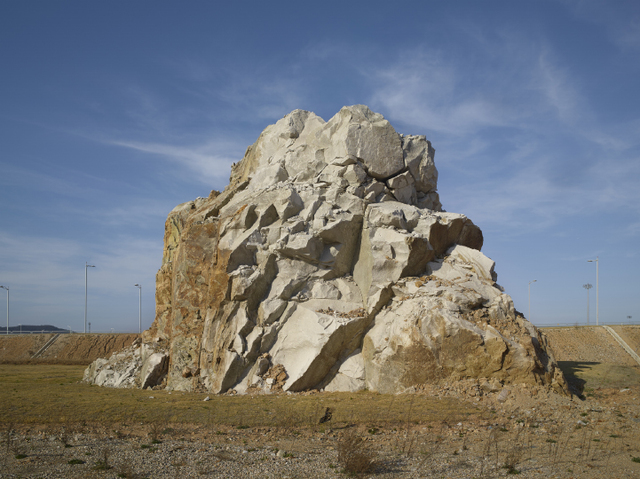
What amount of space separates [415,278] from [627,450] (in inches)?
425

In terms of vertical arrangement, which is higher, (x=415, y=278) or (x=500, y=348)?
(x=415, y=278)

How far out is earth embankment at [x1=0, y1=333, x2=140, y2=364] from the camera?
1826 inches

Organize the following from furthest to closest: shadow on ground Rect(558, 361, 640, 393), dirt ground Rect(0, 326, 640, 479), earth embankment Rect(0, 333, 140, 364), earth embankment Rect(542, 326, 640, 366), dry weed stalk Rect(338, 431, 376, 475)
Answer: earth embankment Rect(0, 333, 140, 364) → earth embankment Rect(542, 326, 640, 366) → shadow on ground Rect(558, 361, 640, 393) → dirt ground Rect(0, 326, 640, 479) → dry weed stalk Rect(338, 431, 376, 475)

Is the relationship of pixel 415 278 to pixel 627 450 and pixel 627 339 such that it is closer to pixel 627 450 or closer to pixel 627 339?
pixel 627 450

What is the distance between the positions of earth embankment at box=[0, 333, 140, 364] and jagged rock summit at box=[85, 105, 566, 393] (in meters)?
24.4

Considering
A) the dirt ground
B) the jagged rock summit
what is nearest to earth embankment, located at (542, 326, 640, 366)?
the jagged rock summit

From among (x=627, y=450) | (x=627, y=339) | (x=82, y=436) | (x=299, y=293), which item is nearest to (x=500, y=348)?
(x=627, y=450)

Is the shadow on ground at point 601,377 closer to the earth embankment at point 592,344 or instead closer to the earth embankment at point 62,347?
the earth embankment at point 592,344

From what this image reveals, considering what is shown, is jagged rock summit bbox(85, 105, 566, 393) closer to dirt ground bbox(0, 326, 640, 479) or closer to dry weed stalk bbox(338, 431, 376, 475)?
dirt ground bbox(0, 326, 640, 479)

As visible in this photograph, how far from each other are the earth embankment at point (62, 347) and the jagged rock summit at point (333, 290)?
2443cm

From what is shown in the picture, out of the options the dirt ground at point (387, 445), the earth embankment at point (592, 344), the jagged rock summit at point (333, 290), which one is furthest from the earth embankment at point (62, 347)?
the earth embankment at point (592, 344)

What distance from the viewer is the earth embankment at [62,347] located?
46375mm

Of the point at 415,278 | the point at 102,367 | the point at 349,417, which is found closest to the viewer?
the point at 349,417

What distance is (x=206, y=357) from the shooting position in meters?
21.6
